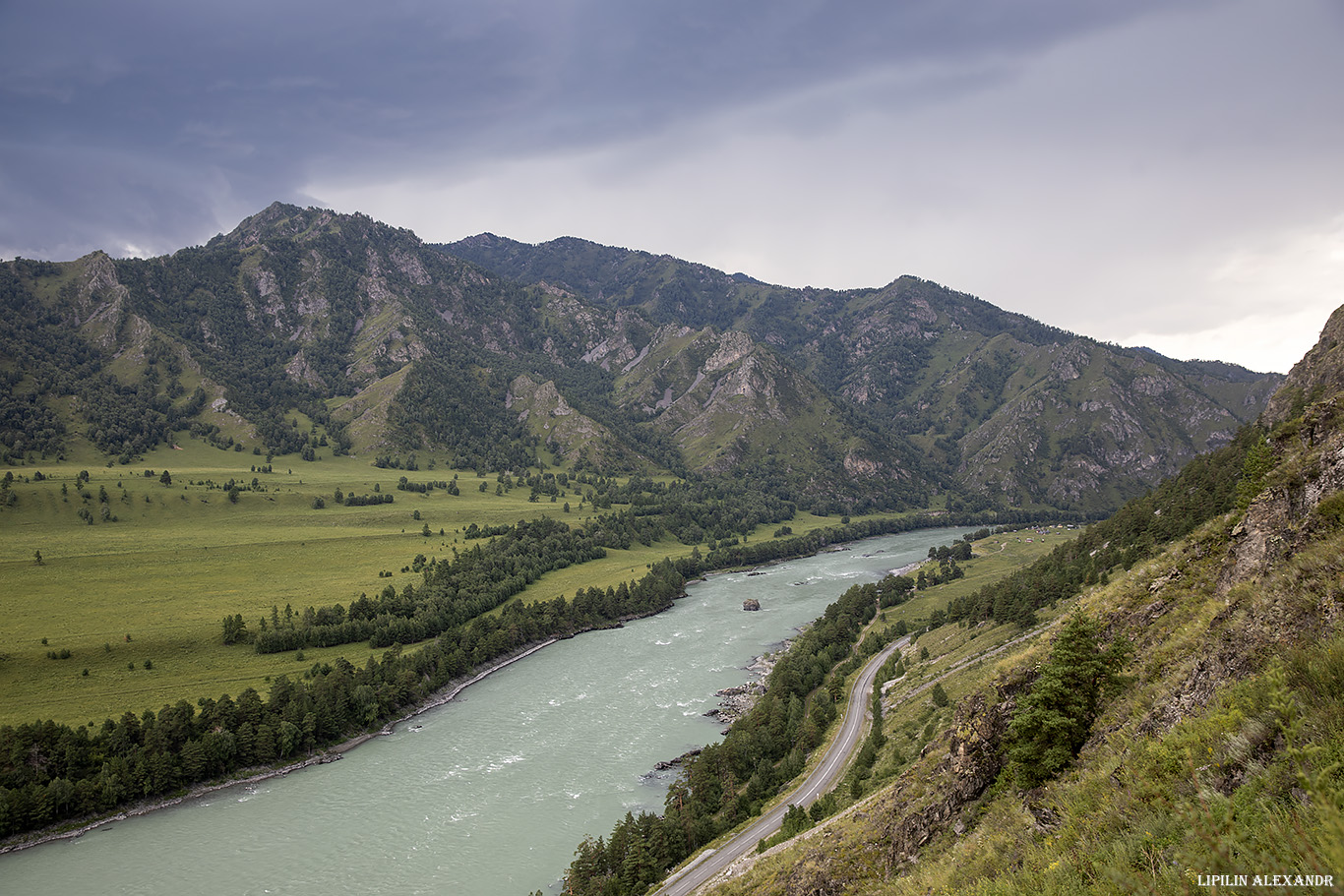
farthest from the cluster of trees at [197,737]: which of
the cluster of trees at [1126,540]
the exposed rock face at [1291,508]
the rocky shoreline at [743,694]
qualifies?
the exposed rock face at [1291,508]

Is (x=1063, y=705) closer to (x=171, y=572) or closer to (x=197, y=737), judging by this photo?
(x=197, y=737)

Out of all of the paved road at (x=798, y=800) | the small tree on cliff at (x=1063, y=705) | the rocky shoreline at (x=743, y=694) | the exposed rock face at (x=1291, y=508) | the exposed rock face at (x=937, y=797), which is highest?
the exposed rock face at (x=1291, y=508)

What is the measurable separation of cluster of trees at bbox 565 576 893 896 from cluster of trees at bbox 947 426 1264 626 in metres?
20.3

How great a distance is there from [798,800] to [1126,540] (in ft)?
168

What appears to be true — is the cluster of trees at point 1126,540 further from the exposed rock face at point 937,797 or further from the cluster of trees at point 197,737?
the cluster of trees at point 197,737

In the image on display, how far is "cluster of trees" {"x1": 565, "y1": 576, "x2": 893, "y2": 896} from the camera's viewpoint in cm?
4391

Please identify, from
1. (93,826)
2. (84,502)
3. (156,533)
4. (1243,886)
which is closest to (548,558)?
(156,533)

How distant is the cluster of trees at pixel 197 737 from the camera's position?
57219 millimetres

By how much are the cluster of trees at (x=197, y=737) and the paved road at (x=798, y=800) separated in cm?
5182

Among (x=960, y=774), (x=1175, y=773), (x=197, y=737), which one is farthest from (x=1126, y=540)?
(x=197, y=737)

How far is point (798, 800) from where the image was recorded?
50.0 m

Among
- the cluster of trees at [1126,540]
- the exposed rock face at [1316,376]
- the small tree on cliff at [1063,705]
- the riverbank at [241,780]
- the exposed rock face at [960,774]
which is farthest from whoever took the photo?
the exposed rock face at [1316,376]

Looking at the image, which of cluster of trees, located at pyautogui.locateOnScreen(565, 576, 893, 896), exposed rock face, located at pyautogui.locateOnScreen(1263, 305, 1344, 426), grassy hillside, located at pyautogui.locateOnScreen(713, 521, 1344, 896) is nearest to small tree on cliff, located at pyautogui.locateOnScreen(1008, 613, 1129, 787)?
grassy hillside, located at pyautogui.locateOnScreen(713, 521, 1344, 896)

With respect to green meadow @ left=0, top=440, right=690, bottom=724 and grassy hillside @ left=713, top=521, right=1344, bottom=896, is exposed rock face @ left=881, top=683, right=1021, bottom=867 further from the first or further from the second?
green meadow @ left=0, top=440, right=690, bottom=724
